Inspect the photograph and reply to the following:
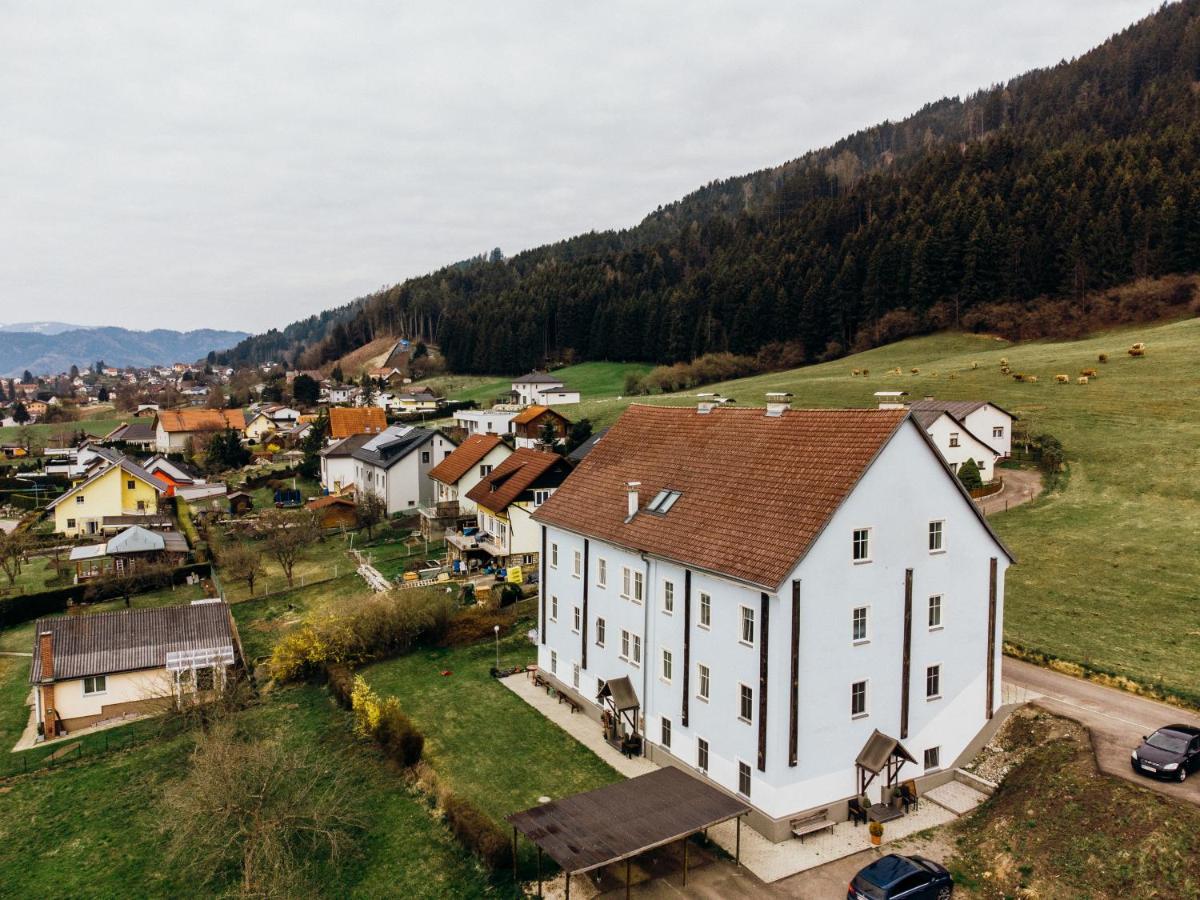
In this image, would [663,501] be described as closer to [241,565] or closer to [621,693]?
[621,693]

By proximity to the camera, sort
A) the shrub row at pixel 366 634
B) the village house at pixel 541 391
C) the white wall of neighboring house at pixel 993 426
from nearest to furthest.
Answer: the shrub row at pixel 366 634, the white wall of neighboring house at pixel 993 426, the village house at pixel 541 391

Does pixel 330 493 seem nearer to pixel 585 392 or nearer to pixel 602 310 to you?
pixel 585 392

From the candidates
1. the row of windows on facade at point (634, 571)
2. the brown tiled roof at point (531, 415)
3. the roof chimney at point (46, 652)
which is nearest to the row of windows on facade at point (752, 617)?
the row of windows on facade at point (634, 571)

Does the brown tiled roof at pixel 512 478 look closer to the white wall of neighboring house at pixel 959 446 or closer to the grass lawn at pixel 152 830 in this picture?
the grass lawn at pixel 152 830

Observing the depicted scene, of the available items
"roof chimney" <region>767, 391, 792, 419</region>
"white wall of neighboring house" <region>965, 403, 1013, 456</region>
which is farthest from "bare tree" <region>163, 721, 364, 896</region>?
"white wall of neighboring house" <region>965, 403, 1013, 456</region>

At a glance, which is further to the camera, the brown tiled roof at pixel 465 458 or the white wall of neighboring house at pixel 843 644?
the brown tiled roof at pixel 465 458

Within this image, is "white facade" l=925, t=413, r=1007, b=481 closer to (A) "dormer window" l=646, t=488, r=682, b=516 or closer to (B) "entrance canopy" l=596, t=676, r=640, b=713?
(A) "dormer window" l=646, t=488, r=682, b=516
